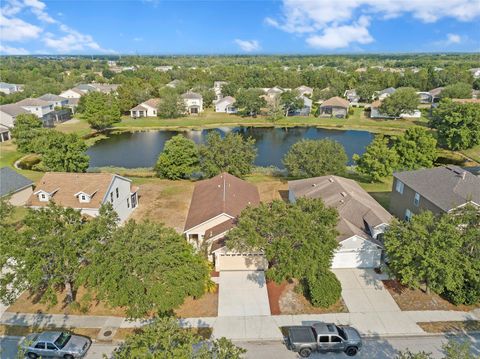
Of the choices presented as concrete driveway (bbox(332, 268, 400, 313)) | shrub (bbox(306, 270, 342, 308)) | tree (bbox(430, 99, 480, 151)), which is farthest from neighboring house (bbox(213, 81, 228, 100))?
shrub (bbox(306, 270, 342, 308))

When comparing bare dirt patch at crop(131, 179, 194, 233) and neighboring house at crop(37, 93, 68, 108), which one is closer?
bare dirt patch at crop(131, 179, 194, 233)

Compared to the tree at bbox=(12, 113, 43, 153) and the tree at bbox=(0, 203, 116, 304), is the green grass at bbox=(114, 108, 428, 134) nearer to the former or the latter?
the tree at bbox=(12, 113, 43, 153)

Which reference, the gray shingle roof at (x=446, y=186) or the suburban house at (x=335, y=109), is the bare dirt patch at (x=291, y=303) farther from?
the suburban house at (x=335, y=109)

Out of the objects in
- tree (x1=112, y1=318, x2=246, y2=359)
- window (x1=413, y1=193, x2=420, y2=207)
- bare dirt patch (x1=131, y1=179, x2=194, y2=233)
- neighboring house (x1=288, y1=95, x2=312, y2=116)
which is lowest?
bare dirt patch (x1=131, y1=179, x2=194, y2=233)

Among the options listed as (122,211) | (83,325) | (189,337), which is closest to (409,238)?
(189,337)

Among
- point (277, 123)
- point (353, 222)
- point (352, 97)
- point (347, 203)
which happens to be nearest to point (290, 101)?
point (277, 123)

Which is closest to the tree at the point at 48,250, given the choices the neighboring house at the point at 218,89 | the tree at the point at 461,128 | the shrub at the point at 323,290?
the shrub at the point at 323,290

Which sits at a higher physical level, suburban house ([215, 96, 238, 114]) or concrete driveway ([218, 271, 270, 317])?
suburban house ([215, 96, 238, 114])

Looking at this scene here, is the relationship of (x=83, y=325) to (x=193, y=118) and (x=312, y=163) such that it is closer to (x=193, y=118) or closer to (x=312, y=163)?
(x=312, y=163)
